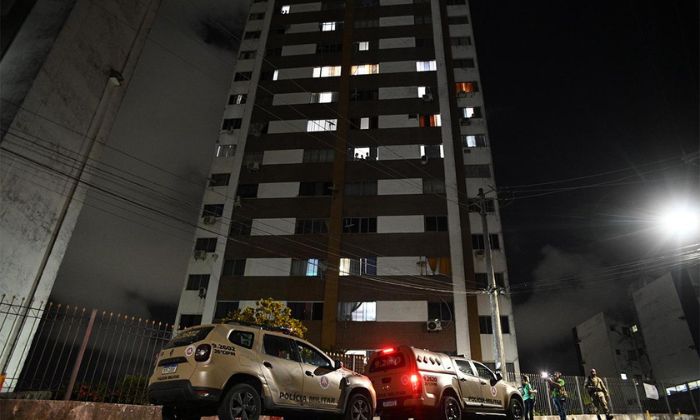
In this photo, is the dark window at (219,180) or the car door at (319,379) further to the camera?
the dark window at (219,180)

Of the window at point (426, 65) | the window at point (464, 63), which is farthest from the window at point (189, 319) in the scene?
the window at point (464, 63)

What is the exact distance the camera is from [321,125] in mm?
36781

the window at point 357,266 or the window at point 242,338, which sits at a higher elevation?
the window at point 357,266

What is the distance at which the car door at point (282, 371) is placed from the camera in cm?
699

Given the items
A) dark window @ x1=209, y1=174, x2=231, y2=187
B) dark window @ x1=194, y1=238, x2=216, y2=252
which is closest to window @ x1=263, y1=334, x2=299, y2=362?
dark window @ x1=194, y1=238, x2=216, y2=252

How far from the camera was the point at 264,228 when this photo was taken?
32812mm

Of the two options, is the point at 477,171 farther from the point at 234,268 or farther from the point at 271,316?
the point at 234,268

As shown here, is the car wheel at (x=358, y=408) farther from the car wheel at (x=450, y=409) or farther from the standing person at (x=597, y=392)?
the standing person at (x=597, y=392)

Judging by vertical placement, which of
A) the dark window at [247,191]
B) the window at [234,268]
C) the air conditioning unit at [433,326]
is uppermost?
the dark window at [247,191]

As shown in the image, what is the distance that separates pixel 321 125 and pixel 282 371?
103ft

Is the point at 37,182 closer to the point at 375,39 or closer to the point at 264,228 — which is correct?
the point at 264,228

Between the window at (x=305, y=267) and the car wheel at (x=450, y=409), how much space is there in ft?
70.2

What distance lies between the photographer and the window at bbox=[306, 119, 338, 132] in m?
36.5

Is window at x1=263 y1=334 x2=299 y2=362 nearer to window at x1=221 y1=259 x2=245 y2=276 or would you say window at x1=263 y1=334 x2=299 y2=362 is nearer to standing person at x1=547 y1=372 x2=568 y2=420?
standing person at x1=547 y1=372 x2=568 y2=420
